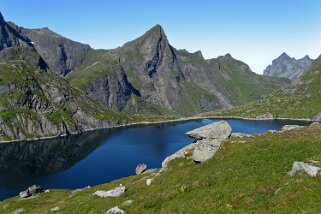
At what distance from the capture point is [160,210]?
42.4 meters

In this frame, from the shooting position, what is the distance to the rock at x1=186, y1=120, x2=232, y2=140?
85.3m

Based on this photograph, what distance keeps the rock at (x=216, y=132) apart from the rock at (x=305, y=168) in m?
39.8

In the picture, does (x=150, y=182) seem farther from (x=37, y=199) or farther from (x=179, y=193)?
(x=37, y=199)

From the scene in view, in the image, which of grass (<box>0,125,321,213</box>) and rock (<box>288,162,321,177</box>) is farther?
rock (<box>288,162,321,177</box>)

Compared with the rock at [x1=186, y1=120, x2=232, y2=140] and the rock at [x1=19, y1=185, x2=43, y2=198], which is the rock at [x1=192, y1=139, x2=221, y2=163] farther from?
the rock at [x1=19, y1=185, x2=43, y2=198]

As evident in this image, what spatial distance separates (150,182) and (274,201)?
85.1 feet

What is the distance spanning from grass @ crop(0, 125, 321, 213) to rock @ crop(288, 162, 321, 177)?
0.65m

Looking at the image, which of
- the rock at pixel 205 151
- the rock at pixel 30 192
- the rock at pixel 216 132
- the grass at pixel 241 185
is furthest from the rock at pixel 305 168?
the rock at pixel 30 192

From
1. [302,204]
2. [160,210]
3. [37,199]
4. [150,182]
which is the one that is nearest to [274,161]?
[302,204]

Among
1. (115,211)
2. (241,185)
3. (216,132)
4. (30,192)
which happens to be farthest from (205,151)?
(30,192)

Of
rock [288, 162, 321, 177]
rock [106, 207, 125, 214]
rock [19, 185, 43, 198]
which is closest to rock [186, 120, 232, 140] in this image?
rock [288, 162, 321, 177]

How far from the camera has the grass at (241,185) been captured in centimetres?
3584

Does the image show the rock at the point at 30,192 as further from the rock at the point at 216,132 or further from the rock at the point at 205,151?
the rock at the point at 205,151

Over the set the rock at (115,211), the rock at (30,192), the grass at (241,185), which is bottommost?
the rock at (30,192)
